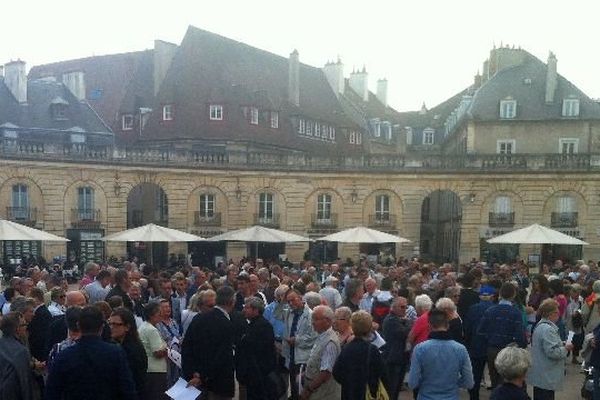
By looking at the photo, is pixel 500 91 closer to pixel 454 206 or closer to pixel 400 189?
pixel 454 206

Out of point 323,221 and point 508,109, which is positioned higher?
point 508,109

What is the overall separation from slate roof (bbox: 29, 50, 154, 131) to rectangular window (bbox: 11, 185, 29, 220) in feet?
45.0

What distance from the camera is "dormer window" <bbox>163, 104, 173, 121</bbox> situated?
37.0 metres

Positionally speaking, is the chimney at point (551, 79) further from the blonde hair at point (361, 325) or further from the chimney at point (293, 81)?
the blonde hair at point (361, 325)

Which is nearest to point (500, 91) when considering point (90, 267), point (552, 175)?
point (552, 175)

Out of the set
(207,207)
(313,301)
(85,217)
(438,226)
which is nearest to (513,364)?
(313,301)

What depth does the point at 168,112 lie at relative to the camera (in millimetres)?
37188

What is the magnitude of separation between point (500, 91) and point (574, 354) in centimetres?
3132

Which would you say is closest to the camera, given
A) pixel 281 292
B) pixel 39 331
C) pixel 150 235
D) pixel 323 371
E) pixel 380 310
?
pixel 323 371

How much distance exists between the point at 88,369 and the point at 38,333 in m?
2.96

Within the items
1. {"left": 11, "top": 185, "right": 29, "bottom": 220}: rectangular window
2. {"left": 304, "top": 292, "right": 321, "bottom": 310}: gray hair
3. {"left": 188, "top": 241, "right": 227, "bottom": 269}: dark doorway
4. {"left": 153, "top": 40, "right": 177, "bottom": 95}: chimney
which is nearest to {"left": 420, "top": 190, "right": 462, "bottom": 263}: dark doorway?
{"left": 188, "top": 241, "right": 227, "bottom": 269}: dark doorway

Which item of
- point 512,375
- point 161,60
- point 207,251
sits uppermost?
point 161,60

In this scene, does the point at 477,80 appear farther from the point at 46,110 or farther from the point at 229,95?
the point at 46,110

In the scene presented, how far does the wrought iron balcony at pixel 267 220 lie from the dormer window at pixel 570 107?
67.7 ft
